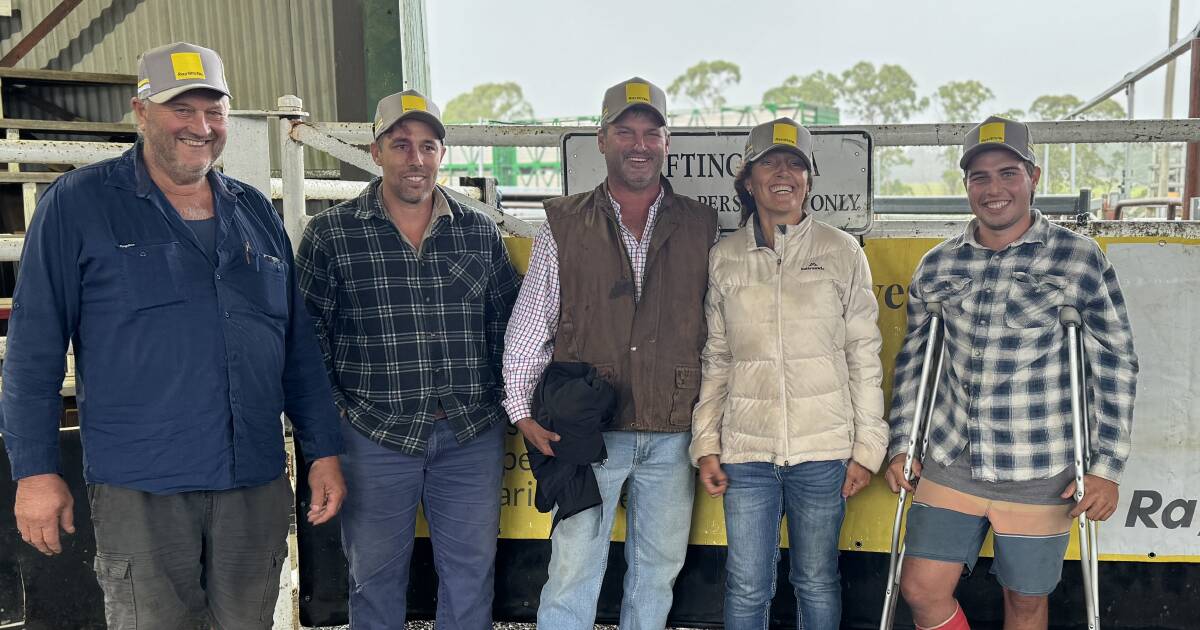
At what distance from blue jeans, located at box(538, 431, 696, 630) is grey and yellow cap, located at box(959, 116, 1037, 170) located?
141cm

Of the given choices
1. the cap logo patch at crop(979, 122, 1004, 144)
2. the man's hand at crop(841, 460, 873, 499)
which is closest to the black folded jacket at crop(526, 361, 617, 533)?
the man's hand at crop(841, 460, 873, 499)

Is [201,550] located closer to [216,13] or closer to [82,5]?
[216,13]

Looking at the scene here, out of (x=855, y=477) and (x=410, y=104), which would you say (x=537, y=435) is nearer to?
(x=855, y=477)

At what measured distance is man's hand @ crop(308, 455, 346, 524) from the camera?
2.92 meters

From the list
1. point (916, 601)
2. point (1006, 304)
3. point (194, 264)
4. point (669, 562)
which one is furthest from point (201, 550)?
point (1006, 304)

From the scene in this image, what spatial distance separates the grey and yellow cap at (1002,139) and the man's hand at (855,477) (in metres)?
1.09

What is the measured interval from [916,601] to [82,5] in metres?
10.1

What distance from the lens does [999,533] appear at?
9.48 feet

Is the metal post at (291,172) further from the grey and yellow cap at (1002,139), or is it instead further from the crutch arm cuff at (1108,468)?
the crutch arm cuff at (1108,468)

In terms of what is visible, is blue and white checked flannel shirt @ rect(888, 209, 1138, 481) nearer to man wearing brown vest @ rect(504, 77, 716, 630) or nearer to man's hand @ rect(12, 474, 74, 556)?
man wearing brown vest @ rect(504, 77, 716, 630)

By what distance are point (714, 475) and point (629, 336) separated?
57 cm

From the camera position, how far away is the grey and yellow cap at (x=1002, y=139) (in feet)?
9.38

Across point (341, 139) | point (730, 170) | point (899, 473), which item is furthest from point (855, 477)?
point (341, 139)

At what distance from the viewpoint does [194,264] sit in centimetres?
254
